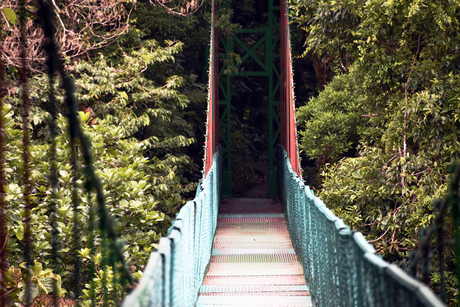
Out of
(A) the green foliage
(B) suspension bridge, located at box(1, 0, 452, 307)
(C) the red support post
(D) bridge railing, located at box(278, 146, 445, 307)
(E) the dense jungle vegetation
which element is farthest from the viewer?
(C) the red support post

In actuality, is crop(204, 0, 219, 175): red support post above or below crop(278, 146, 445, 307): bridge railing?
above

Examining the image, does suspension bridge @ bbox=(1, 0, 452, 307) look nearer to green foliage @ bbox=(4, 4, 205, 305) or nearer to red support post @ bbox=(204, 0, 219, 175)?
red support post @ bbox=(204, 0, 219, 175)

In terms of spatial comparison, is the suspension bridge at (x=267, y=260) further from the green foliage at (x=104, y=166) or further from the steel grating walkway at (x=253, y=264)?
the green foliage at (x=104, y=166)

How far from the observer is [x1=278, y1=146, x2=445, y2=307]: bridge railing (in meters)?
1.17

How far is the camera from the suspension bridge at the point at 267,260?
1.39 meters

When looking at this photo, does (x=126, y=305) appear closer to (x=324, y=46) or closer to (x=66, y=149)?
(x=66, y=149)

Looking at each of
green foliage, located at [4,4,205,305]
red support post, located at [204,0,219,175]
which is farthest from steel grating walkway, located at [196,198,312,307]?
red support post, located at [204,0,219,175]

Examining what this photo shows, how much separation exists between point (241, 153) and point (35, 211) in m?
5.83

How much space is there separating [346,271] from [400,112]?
286cm

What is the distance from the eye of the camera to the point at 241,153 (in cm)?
961

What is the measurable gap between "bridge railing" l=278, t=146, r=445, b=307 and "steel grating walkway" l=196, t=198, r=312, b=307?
29 centimetres

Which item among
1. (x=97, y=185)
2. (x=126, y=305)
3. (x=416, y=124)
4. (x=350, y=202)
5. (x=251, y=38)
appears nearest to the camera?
(x=126, y=305)

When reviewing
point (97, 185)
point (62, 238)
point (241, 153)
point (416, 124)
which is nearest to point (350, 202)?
point (416, 124)

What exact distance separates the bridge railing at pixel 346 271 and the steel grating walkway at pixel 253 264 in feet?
0.95
